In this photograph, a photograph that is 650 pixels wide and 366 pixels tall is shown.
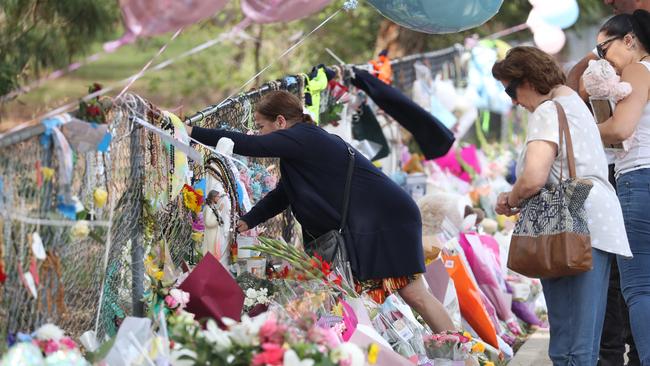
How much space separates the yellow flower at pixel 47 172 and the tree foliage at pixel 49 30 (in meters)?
4.76

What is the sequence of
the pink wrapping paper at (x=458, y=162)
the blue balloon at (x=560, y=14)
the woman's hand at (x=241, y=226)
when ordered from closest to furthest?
the woman's hand at (x=241, y=226)
the pink wrapping paper at (x=458, y=162)
the blue balloon at (x=560, y=14)

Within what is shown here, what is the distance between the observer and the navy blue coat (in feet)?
18.4

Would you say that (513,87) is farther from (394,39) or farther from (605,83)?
(394,39)

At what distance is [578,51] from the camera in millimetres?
19188

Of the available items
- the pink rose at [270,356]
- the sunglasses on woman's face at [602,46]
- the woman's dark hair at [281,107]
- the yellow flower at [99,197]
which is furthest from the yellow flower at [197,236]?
the sunglasses on woman's face at [602,46]

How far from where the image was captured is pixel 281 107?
5.64 m

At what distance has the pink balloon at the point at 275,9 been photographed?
5.29m

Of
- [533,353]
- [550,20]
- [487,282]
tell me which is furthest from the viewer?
[550,20]

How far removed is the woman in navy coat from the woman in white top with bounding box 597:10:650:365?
3.43ft

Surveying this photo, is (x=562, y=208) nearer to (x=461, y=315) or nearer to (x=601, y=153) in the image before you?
(x=601, y=153)

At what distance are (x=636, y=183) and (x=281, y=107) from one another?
1795mm

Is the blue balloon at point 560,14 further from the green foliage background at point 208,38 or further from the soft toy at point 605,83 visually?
the soft toy at point 605,83

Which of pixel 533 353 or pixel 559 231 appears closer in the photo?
pixel 559 231

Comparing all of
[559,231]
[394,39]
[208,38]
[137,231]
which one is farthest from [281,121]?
[208,38]
